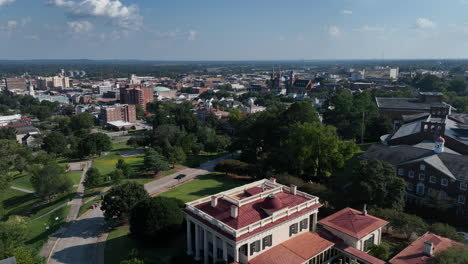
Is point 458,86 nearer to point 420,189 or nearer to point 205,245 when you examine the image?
point 420,189

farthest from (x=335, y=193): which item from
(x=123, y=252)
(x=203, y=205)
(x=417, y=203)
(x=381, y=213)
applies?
(x=123, y=252)

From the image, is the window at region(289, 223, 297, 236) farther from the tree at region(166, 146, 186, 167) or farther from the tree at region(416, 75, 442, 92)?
the tree at region(416, 75, 442, 92)

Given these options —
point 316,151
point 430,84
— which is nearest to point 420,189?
point 316,151

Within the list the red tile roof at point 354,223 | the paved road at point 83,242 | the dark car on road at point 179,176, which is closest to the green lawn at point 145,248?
the paved road at point 83,242

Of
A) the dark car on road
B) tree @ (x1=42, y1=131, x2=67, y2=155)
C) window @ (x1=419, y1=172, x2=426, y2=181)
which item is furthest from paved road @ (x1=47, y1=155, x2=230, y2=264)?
tree @ (x1=42, y1=131, x2=67, y2=155)

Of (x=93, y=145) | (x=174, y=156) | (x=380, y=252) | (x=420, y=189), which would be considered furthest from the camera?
(x=93, y=145)
